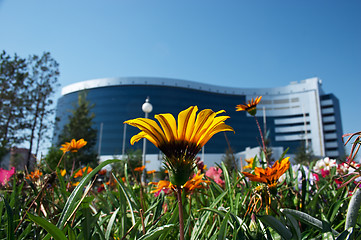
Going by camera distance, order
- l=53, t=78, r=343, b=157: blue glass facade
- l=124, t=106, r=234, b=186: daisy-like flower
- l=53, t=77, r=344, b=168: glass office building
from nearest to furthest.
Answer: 1. l=124, t=106, r=234, b=186: daisy-like flower
2. l=53, t=77, r=344, b=168: glass office building
3. l=53, t=78, r=343, b=157: blue glass facade

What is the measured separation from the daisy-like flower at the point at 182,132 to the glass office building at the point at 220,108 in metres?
55.0

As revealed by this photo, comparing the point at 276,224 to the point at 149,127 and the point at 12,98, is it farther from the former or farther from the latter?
the point at 12,98

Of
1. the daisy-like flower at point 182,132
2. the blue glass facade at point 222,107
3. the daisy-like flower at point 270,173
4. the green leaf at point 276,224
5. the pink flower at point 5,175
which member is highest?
the blue glass facade at point 222,107

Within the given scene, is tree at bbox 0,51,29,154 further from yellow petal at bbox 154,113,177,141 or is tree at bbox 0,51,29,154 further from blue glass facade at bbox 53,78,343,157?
blue glass facade at bbox 53,78,343,157

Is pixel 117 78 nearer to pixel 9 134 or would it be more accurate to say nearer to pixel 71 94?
pixel 71 94

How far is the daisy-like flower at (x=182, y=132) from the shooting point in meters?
0.55

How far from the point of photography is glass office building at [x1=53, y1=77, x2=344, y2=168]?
5772cm

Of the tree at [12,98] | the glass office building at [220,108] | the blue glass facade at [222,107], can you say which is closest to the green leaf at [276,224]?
the tree at [12,98]

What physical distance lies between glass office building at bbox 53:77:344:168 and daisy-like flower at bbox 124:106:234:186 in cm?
5505

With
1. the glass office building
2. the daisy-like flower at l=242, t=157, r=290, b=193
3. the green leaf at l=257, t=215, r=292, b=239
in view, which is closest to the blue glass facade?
the glass office building

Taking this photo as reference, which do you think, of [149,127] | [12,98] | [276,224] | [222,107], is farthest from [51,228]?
[222,107]

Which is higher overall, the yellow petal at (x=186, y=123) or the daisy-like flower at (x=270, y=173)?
the yellow petal at (x=186, y=123)

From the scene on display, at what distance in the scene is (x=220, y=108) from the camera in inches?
2304

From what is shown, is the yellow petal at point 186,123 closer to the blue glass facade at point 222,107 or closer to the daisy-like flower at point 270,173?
the daisy-like flower at point 270,173
